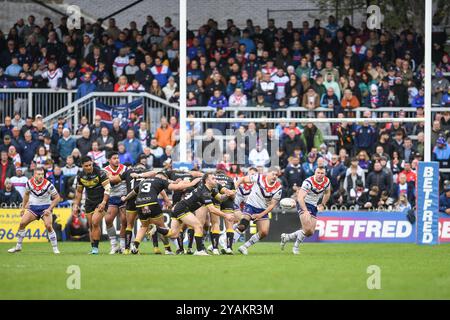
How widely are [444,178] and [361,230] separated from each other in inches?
140

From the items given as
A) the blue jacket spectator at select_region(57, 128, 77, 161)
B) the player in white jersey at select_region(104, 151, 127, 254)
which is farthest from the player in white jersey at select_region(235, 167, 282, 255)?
the blue jacket spectator at select_region(57, 128, 77, 161)

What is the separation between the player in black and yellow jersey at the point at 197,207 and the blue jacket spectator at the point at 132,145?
726 centimetres

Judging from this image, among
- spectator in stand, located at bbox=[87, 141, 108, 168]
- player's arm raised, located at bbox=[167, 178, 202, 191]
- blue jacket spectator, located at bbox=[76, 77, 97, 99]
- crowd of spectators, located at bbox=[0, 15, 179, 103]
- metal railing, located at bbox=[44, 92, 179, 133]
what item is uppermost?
crowd of spectators, located at bbox=[0, 15, 179, 103]

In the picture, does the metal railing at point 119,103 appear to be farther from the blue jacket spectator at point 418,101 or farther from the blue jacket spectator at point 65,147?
the blue jacket spectator at point 418,101

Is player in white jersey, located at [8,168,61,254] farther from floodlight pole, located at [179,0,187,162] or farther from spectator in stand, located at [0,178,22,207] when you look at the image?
spectator in stand, located at [0,178,22,207]

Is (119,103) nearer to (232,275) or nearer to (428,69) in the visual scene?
(428,69)

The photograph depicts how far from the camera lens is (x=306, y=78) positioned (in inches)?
1189

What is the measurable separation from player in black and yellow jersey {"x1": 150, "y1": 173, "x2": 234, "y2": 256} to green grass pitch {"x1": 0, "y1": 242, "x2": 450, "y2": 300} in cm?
79

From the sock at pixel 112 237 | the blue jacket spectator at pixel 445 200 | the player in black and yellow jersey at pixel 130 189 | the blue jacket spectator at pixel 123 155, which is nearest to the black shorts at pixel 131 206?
the player in black and yellow jersey at pixel 130 189

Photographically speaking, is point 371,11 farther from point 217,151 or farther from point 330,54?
point 217,151

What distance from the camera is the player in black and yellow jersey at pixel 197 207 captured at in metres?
20.7

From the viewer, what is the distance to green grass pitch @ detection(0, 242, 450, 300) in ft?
44.7

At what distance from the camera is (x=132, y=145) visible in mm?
28094

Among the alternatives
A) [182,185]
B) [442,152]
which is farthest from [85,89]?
[442,152]
